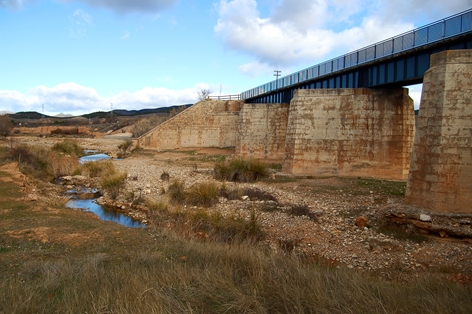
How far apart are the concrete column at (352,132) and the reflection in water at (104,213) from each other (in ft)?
35.9

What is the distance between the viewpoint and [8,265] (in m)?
7.38

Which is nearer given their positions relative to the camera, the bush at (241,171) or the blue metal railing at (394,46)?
the blue metal railing at (394,46)

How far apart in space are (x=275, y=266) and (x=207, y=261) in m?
1.42

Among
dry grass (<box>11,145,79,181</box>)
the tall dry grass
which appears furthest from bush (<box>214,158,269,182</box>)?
the tall dry grass

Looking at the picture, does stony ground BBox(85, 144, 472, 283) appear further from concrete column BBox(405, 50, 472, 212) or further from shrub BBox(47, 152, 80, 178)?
shrub BBox(47, 152, 80, 178)

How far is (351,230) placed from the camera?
39.4 ft

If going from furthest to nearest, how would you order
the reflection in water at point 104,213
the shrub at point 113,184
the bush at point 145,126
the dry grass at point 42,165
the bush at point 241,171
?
the bush at point 145,126, the dry grass at point 42,165, the bush at point 241,171, the shrub at point 113,184, the reflection in water at point 104,213

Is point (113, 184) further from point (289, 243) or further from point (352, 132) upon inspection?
point (352, 132)

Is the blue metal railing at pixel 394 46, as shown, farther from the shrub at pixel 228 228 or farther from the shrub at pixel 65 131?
the shrub at pixel 65 131

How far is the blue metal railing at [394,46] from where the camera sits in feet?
48.4

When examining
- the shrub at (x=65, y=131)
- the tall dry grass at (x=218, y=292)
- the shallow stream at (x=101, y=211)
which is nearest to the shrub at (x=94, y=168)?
the shallow stream at (x=101, y=211)

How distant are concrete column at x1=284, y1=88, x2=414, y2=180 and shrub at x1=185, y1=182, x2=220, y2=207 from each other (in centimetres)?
762

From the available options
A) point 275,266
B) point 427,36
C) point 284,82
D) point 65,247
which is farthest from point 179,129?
point 275,266

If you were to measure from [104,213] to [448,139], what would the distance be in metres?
12.9
